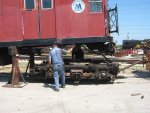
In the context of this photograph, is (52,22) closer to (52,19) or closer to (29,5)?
(52,19)

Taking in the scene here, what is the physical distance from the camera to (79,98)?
13273mm

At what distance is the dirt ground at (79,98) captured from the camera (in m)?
11.5

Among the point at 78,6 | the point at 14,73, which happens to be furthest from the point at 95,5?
the point at 14,73

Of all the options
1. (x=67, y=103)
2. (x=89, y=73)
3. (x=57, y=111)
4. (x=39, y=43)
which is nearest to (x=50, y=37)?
(x=39, y=43)

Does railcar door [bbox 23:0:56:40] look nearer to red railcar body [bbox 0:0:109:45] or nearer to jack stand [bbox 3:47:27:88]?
red railcar body [bbox 0:0:109:45]

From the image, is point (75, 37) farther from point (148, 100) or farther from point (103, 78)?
point (148, 100)

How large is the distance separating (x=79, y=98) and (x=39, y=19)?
4.36m

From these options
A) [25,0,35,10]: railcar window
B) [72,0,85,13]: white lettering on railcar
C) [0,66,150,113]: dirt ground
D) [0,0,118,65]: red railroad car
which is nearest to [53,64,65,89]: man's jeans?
[0,66,150,113]: dirt ground

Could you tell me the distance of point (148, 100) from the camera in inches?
502

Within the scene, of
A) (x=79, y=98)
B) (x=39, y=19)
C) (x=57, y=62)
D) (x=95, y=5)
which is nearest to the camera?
(x=79, y=98)

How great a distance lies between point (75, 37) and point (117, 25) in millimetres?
1921

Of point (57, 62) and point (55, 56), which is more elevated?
point (55, 56)

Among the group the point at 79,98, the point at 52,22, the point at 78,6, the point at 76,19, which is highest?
the point at 78,6

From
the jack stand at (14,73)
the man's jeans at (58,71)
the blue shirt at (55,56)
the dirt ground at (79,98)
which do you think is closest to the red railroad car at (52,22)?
the jack stand at (14,73)
